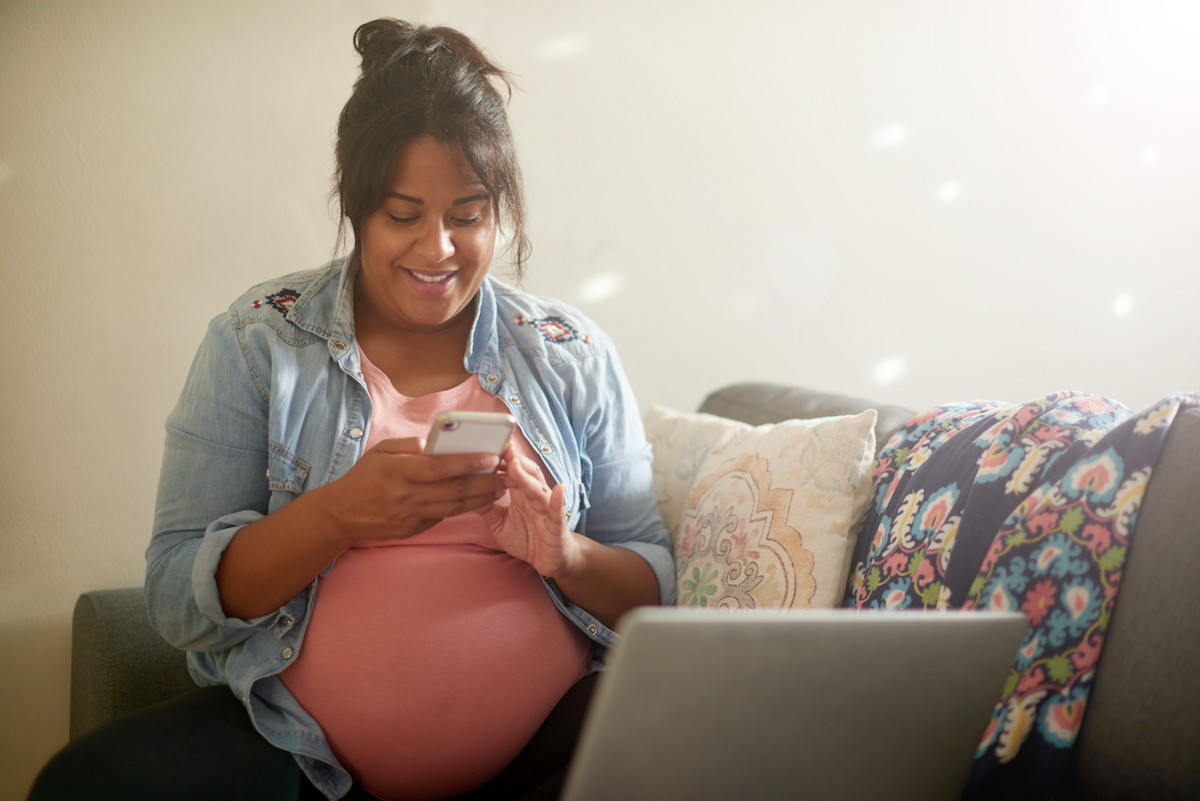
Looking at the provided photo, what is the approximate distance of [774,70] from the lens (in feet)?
5.72

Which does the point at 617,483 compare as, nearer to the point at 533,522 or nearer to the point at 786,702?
the point at 533,522

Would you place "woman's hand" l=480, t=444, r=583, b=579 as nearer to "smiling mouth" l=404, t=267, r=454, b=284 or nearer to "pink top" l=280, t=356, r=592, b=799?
"pink top" l=280, t=356, r=592, b=799

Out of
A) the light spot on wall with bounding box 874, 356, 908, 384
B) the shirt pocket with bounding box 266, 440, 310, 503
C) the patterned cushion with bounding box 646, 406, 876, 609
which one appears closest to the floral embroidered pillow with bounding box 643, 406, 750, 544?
the patterned cushion with bounding box 646, 406, 876, 609

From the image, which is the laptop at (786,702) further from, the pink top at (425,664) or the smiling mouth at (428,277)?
the smiling mouth at (428,277)

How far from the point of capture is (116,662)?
1.18 meters

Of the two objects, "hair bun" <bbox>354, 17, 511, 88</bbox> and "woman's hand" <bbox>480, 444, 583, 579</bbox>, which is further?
"hair bun" <bbox>354, 17, 511, 88</bbox>

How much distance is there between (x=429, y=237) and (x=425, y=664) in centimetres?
51

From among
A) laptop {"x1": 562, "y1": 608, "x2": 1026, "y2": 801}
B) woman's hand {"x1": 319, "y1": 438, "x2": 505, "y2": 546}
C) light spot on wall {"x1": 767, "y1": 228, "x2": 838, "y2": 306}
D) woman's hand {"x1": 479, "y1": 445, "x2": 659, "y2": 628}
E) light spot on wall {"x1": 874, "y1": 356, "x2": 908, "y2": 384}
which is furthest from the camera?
light spot on wall {"x1": 874, "y1": 356, "x2": 908, "y2": 384}

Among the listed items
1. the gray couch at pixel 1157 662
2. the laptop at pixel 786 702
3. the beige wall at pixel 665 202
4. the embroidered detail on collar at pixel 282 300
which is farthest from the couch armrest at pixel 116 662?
the gray couch at pixel 1157 662

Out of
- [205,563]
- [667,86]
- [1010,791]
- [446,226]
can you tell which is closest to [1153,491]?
[1010,791]

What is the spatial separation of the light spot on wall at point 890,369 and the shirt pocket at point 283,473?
1454mm

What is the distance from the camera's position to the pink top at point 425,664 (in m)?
0.90

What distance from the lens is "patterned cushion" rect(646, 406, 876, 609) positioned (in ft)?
3.13

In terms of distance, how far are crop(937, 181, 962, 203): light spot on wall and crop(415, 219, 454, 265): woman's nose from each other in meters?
1.41
